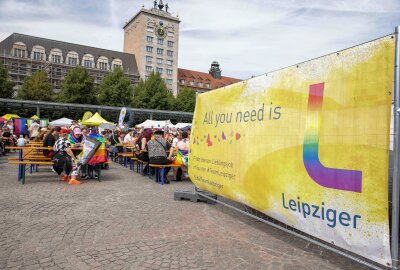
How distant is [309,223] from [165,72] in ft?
294

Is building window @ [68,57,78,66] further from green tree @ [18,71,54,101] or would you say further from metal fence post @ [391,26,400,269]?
metal fence post @ [391,26,400,269]

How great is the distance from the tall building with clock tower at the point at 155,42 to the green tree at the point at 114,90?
3327cm

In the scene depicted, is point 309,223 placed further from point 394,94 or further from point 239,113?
point 239,113

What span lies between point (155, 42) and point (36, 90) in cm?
4579

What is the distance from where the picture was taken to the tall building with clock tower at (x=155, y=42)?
87312 mm

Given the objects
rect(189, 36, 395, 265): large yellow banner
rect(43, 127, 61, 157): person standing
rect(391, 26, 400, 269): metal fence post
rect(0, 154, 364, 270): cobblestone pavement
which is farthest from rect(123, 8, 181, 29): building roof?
rect(391, 26, 400, 269): metal fence post

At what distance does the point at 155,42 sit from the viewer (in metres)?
88.9

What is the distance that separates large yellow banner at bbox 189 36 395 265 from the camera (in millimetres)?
2918

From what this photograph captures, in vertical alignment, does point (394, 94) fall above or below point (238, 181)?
above

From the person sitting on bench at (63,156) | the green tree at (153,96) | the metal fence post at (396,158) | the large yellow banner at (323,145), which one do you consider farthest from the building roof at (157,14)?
the metal fence post at (396,158)

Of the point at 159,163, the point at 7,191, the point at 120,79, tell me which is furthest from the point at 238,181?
the point at 120,79

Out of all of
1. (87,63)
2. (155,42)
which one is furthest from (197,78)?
(87,63)

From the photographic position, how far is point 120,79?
→ 54250 mm

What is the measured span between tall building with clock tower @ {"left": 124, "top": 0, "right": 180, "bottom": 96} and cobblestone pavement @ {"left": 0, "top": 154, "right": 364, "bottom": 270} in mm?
84015
